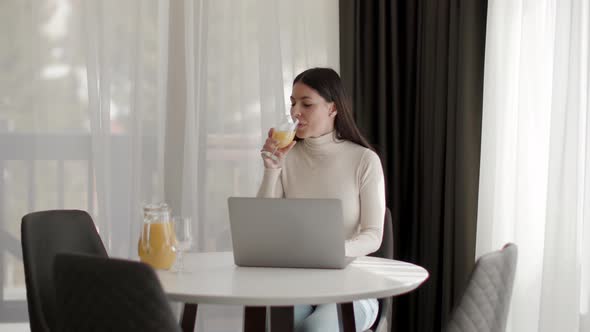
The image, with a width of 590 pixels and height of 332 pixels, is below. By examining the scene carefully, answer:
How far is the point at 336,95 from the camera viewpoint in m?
2.85

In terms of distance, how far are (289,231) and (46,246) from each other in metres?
0.80

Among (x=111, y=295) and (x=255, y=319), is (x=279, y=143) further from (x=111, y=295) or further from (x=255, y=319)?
(x=111, y=295)

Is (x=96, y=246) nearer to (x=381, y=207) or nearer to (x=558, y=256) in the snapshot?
(x=381, y=207)

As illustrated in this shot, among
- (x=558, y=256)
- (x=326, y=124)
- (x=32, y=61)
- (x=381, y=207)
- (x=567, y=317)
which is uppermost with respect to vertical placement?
(x=32, y=61)

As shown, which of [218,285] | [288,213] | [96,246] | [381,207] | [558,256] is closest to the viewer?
[218,285]

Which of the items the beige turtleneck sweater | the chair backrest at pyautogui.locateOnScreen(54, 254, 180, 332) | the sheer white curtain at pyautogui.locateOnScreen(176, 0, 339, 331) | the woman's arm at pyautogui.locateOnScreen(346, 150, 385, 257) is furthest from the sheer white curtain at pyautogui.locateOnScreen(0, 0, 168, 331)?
the chair backrest at pyautogui.locateOnScreen(54, 254, 180, 332)

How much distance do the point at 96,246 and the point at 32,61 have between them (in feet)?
4.43

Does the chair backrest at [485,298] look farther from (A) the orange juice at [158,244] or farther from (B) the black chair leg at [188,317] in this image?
(B) the black chair leg at [188,317]

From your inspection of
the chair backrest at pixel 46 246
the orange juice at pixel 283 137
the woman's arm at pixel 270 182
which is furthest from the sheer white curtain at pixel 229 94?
the chair backrest at pixel 46 246

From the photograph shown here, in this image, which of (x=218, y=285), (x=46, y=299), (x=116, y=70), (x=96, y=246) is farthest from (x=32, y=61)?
(x=218, y=285)

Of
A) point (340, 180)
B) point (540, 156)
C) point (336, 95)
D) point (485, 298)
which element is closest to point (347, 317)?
point (340, 180)

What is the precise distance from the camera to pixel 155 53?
140 inches

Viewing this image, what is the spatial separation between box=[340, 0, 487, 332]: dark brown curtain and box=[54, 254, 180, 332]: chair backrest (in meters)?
2.11

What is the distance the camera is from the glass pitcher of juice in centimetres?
199
